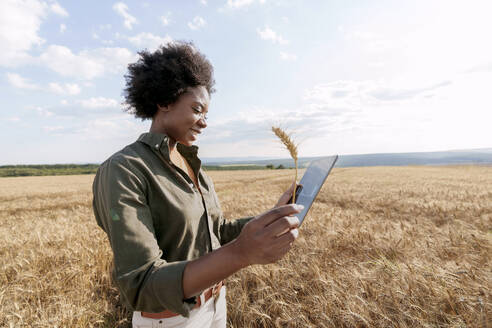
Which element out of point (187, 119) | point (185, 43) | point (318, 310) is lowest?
point (318, 310)

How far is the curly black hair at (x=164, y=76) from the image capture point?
1842mm

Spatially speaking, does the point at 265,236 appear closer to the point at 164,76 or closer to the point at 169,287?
the point at 169,287

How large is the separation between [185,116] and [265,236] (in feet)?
3.67

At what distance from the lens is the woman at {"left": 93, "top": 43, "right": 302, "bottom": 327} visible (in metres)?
0.96

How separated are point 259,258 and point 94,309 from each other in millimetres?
2868

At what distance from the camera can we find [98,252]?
413 centimetres

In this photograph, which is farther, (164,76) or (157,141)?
(164,76)

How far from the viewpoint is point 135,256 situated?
1.02m

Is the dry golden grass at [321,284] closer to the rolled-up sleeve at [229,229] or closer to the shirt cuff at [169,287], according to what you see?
the rolled-up sleeve at [229,229]

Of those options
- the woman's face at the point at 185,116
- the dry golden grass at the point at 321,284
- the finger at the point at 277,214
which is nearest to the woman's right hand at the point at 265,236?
the finger at the point at 277,214

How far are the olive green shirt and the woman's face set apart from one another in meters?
0.26

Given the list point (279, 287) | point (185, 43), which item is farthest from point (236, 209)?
point (185, 43)

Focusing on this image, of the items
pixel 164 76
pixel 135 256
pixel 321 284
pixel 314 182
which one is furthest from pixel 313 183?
pixel 321 284

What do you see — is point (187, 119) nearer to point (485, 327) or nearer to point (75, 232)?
point (485, 327)
